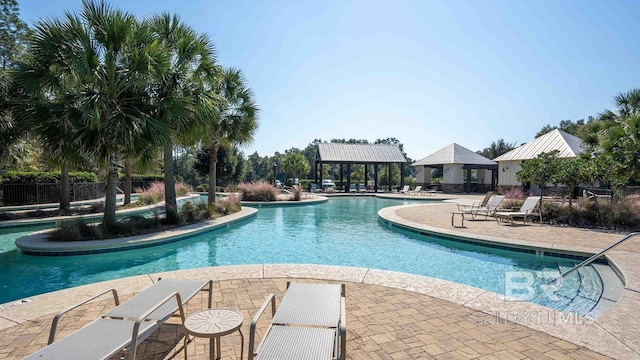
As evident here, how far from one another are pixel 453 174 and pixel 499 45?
18989 mm

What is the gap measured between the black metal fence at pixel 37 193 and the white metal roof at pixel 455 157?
26.9 metres

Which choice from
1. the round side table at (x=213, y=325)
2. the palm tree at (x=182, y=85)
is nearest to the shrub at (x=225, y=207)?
the palm tree at (x=182, y=85)

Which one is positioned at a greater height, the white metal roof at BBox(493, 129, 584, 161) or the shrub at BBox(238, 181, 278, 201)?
the white metal roof at BBox(493, 129, 584, 161)

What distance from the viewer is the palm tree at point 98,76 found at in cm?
722

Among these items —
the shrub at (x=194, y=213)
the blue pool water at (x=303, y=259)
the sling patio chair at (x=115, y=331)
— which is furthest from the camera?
the shrub at (x=194, y=213)

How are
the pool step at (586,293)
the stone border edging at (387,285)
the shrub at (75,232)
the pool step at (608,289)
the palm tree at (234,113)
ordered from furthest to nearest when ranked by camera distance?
1. the palm tree at (234,113)
2. the shrub at (75,232)
3. the pool step at (586,293)
4. the pool step at (608,289)
5. the stone border edging at (387,285)

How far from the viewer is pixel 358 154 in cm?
2884

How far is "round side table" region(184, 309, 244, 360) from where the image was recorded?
7.43 feet

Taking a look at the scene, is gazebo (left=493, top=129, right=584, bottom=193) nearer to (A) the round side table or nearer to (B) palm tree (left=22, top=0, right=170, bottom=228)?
(B) palm tree (left=22, top=0, right=170, bottom=228)

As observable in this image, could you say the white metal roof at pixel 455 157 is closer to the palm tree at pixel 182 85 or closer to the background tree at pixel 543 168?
the background tree at pixel 543 168

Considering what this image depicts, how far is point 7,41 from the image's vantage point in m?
22.0

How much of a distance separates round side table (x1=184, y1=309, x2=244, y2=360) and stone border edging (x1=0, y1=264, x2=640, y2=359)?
6.21ft

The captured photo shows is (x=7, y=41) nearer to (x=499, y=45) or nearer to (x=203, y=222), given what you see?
(x=203, y=222)

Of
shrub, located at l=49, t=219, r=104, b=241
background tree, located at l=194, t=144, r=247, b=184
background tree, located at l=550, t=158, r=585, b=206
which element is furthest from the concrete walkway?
background tree, located at l=194, t=144, r=247, b=184
